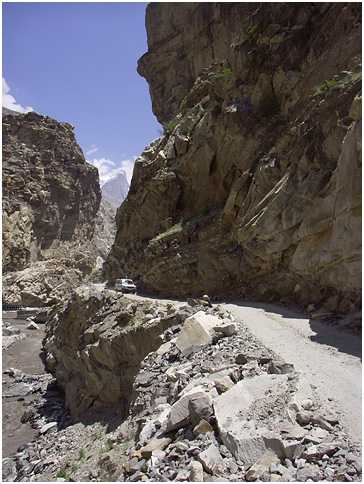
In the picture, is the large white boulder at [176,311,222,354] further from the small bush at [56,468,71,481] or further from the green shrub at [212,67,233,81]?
the green shrub at [212,67,233,81]

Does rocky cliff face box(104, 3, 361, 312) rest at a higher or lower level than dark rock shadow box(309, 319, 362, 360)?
higher

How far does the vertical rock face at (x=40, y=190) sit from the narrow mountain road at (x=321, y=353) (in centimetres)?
6671

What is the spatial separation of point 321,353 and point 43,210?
77.8m

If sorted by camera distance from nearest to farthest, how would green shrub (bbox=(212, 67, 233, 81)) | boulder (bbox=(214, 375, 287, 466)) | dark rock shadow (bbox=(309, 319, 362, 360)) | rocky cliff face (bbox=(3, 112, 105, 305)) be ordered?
boulder (bbox=(214, 375, 287, 466)), dark rock shadow (bbox=(309, 319, 362, 360)), green shrub (bbox=(212, 67, 233, 81)), rocky cliff face (bbox=(3, 112, 105, 305))

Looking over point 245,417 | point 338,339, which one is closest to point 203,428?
point 245,417

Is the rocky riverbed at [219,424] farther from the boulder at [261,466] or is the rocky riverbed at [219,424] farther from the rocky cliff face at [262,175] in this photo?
the rocky cliff face at [262,175]

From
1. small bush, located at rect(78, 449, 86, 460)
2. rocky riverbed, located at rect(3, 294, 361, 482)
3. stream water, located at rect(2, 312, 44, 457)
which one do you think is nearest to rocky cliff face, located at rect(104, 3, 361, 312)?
rocky riverbed, located at rect(3, 294, 361, 482)

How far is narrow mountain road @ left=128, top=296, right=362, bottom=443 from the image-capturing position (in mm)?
6859

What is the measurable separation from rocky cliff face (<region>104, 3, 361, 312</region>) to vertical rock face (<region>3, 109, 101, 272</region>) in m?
43.2

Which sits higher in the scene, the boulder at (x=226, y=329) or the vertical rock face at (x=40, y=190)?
the vertical rock face at (x=40, y=190)

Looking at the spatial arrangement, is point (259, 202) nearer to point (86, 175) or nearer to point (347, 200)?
point (347, 200)

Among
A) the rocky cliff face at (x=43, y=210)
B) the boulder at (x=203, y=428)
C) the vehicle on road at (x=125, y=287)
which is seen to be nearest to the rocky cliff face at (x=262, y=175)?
the vehicle on road at (x=125, y=287)

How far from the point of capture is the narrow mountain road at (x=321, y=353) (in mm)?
6859

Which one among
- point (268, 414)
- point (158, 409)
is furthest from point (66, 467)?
point (268, 414)
